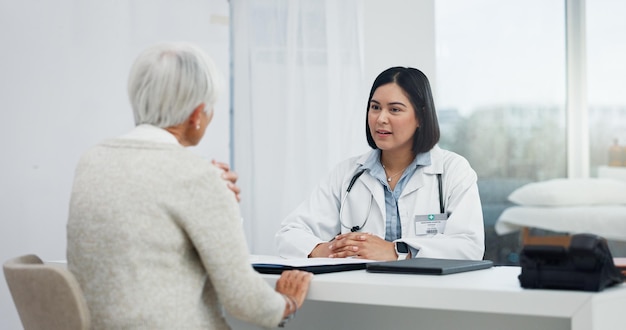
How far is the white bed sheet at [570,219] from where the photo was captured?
4.92 meters

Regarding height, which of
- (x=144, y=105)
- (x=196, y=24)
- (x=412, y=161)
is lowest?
(x=412, y=161)

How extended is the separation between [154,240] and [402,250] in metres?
1.17

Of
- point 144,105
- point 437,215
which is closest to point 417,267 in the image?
point 144,105

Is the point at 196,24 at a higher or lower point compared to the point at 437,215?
higher

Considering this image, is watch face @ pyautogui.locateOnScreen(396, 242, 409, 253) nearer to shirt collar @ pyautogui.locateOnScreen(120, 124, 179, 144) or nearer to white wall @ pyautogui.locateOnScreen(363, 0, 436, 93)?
shirt collar @ pyautogui.locateOnScreen(120, 124, 179, 144)

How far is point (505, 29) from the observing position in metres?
5.04

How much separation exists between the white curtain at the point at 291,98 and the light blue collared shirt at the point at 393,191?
3.98 ft

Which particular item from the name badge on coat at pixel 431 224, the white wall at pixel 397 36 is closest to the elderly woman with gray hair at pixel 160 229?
the name badge on coat at pixel 431 224

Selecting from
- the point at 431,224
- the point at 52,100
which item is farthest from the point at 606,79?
the point at 52,100

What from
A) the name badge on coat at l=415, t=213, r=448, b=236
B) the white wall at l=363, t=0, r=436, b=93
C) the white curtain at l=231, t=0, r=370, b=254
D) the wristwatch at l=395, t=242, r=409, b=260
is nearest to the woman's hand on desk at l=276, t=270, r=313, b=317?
the wristwatch at l=395, t=242, r=409, b=260

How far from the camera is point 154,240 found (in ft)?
4.76

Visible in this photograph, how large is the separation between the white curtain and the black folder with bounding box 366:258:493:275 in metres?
2.18

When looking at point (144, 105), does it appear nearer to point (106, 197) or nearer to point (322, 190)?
point (106, 197)

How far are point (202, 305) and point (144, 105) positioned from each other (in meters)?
0.41
